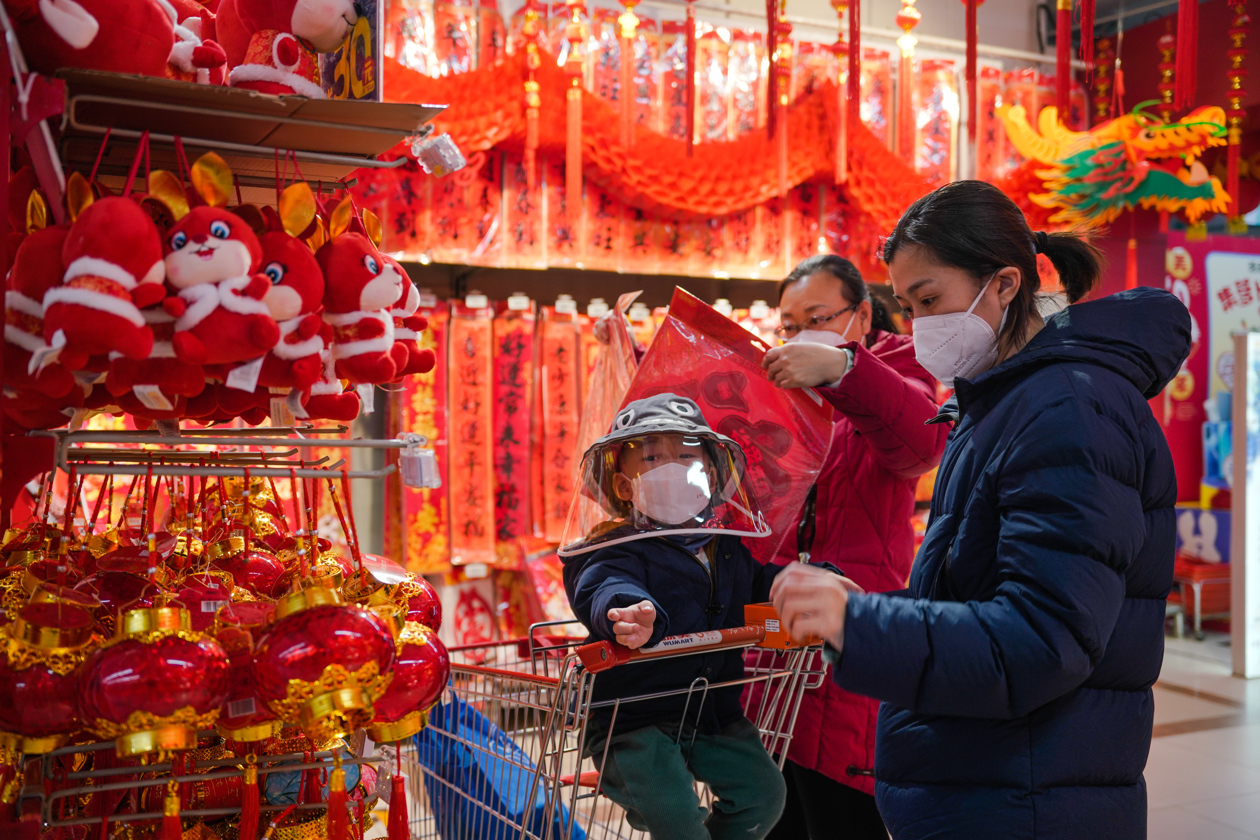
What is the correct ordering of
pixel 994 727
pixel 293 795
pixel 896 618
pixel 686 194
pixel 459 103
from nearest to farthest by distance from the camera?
1. pixel 896 618
2. pixel 994 727
3. pixel 293 795
4. pixel 459 103
5. pixel 686 194

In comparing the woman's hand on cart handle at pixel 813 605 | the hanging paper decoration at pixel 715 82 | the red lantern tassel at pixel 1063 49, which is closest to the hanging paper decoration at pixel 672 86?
the hanging paper decoration at pixel 715 82

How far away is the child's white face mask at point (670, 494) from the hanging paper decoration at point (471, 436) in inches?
89.6

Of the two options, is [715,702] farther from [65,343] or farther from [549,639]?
[65,343]

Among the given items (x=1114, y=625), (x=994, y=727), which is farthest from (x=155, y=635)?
(x=1114, y=625)

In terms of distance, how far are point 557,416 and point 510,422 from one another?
0.21 m

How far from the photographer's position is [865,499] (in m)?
2.27

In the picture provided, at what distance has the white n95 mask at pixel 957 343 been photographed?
57.2 inches

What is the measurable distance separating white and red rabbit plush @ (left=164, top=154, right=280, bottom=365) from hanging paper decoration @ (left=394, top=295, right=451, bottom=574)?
2965 millimetres

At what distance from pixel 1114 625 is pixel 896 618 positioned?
11.5 inches

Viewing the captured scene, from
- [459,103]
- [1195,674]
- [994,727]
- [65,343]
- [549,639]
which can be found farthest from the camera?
[1195,674]

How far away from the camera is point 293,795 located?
1431 millimetres

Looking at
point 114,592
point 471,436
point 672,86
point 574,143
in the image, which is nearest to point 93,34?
point 114,592

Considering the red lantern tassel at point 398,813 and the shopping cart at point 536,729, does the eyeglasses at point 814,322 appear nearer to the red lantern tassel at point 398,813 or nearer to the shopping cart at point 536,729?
the shopping cart at point 536,729

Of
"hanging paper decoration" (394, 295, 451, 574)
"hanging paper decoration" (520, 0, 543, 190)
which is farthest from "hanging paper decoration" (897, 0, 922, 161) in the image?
"hanging paper decoration" (394, 295, 451, 574)
